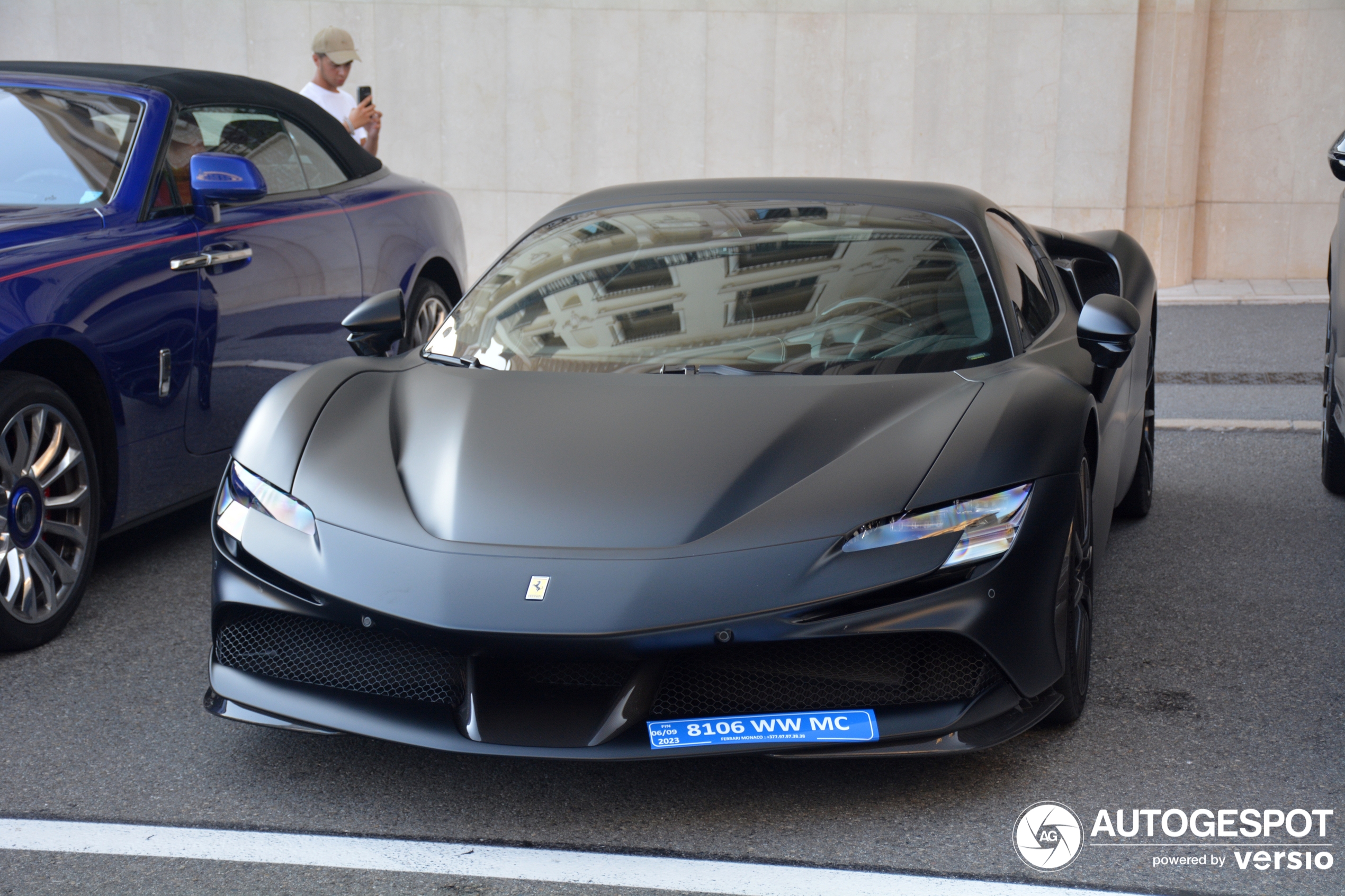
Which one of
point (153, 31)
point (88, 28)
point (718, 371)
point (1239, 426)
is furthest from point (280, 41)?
point (718, 371)

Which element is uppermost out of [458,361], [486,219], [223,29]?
[223,29]

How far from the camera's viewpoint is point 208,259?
175 inches

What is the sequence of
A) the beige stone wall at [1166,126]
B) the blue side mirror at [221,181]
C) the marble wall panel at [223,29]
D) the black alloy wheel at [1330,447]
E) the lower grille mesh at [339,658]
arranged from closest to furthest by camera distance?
the lower grille mesh at [339,658] < the blue side mirror at [221,181] < the black alloy wheel at [1330,447] < the beige stone wall at [1166,126] < the marble wall panel at [223,29]

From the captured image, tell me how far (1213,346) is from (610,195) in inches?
231

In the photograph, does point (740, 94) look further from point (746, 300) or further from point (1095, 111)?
point (746, 300)

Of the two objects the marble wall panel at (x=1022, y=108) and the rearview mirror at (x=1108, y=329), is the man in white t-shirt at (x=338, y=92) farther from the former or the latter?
the marble wall panel at (x=1022, y=108)

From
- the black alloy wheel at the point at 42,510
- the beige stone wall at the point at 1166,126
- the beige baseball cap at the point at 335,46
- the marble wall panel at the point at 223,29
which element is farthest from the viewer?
the marble wall panel at the point at 223,29

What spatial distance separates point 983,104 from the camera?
11461mm

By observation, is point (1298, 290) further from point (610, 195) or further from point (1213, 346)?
point (610, 195)

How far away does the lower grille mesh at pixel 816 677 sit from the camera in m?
2.63

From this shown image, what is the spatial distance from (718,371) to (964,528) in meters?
0.88

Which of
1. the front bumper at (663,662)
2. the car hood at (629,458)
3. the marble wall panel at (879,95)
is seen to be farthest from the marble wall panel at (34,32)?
the front bumper at (663,662)

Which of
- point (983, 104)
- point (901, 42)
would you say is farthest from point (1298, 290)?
point (901, 42)

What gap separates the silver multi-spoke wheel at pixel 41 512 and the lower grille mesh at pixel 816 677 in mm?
2038
